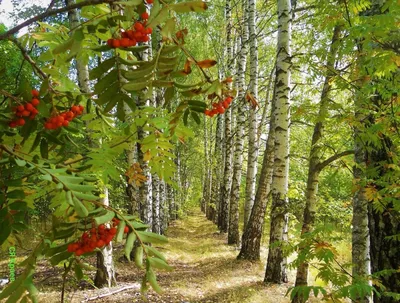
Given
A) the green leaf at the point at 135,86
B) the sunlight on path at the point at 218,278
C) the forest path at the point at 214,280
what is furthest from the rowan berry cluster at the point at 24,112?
the sunlight on path at the point at 218,278

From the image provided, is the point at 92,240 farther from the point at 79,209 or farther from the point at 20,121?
the point at 20,121

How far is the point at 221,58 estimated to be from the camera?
55.8 feet

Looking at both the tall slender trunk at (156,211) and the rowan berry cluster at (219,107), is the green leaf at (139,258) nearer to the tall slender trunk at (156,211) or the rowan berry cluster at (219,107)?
the rowan berry cluster at (219,107)

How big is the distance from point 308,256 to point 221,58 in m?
15.3

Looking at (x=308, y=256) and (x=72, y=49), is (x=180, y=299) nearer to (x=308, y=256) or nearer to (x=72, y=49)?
(x=308, y=256)

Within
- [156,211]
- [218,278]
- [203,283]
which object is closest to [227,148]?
[156,211]

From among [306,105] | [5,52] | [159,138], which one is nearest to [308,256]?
[159,138]

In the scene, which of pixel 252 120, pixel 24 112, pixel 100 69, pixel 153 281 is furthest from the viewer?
pixel 252 120

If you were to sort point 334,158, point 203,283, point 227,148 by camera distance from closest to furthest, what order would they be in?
1. point 334,158
2. point 203,283
3. point 227,148

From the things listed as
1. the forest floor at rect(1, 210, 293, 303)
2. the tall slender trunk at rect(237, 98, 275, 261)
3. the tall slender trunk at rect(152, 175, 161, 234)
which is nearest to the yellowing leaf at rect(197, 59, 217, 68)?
the forest floor at rect(1, 210, 293, 303)

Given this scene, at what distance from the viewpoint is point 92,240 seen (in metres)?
1.25

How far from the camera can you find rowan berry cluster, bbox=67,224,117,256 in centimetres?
124

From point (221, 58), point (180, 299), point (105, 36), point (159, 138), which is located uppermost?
point (221, 58)

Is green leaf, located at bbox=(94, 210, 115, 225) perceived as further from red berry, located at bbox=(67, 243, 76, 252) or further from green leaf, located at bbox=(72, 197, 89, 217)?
red berry, located at bbox=(67, 243, 76, 252)
